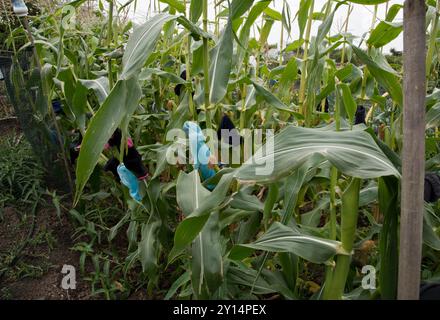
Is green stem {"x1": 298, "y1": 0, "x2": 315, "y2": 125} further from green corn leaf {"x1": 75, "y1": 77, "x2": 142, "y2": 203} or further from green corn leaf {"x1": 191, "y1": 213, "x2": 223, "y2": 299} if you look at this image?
green corn leaf {"x1": 75, "y1": 77, "x2": 142, "y2": 203}

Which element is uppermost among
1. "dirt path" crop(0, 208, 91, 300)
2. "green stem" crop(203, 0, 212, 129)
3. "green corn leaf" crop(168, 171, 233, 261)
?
"green stem" crop(203, 0, 212, 129)

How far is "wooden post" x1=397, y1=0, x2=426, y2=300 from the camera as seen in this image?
51 centimetres

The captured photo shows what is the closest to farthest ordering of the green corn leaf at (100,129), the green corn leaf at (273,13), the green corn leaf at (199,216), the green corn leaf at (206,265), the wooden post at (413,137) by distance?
the wooden post at (413,137), the green corn leaf at (100,129), the green corn leaf at (199,216), the green corn leaf at (206,265), the green corn leaf at (273,13)

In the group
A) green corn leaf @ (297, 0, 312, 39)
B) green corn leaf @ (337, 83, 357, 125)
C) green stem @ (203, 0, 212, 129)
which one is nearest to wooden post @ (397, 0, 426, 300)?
green corn leaf @ (337, 83, 357, 125)

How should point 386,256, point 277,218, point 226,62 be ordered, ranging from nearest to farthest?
point 386,256, point 226,62, point 277,218

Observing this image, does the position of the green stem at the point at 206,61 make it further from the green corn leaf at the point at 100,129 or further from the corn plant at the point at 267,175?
the green corn leaf at the point at 100,129

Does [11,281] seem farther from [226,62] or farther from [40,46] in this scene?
[226,62]

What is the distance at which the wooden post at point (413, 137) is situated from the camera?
0.51m

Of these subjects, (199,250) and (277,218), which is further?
(277,218)

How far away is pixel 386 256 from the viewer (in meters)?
0.79

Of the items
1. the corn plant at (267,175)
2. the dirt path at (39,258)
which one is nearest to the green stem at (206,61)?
the corn plant at (267,175)

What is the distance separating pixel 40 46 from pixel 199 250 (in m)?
1.55

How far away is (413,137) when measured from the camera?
531 mm
